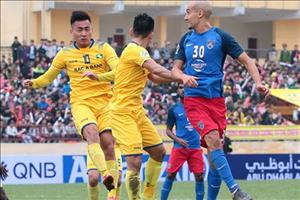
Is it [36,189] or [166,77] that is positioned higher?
[166,77]

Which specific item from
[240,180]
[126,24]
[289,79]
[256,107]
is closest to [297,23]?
[126,24]

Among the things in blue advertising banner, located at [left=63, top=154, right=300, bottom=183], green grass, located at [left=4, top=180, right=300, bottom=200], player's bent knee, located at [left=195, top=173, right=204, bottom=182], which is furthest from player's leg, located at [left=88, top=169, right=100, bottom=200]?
blue advertising banner, located at [left=63, top=154, right=300, bottom=183]

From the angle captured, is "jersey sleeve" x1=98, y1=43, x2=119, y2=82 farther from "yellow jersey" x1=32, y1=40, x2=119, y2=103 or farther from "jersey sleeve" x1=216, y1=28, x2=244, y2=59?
"jersey sleeve" x1=216, y1=28, x2=244, y2=59

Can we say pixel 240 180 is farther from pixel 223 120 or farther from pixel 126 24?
pixel 126 24

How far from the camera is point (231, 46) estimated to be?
13.2 metres

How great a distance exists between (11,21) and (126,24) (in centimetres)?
660

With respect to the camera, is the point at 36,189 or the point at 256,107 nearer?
the point at 36,189

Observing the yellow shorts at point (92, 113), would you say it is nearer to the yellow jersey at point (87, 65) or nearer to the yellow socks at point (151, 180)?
the yellow jersey at point (87, 65)

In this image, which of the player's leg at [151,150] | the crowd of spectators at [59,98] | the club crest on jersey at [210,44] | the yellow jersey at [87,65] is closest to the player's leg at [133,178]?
the player's leg at [151,150]

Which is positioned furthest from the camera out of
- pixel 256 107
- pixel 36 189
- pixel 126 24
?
pixel 126 24

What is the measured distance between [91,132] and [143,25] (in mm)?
1699

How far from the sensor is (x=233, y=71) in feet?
132

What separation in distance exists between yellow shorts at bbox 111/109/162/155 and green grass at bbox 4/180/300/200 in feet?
17.5

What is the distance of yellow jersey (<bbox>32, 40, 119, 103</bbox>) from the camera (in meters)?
14.3
